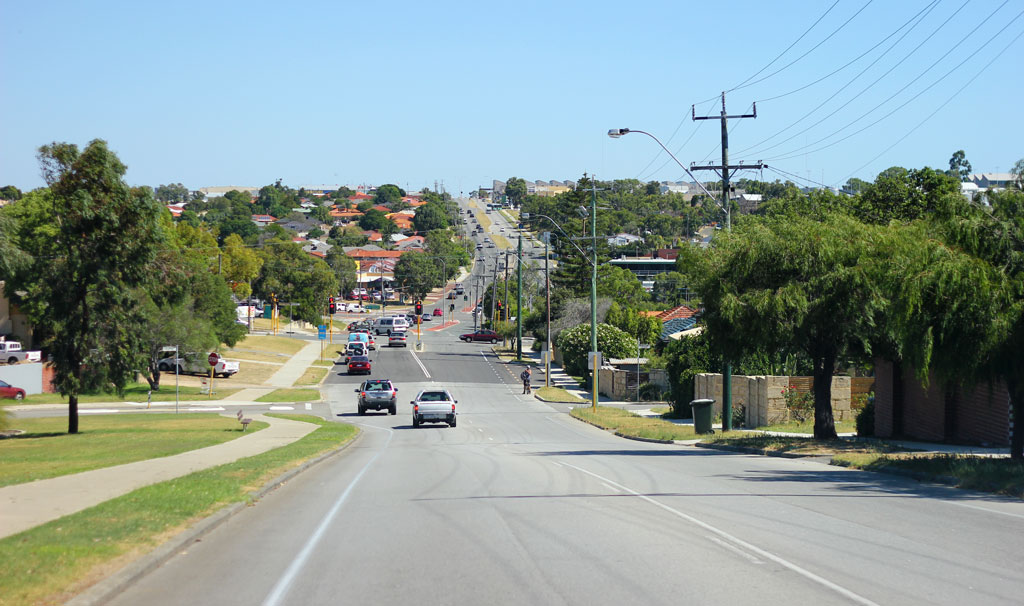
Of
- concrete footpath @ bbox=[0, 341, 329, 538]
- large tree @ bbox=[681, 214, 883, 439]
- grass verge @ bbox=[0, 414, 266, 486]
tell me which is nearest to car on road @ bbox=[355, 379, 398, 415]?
grass verge @ bbox=[0, 414, 266, 486]

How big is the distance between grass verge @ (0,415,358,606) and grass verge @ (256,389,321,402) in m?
35.5

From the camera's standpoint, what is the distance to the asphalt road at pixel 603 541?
26.2 ft

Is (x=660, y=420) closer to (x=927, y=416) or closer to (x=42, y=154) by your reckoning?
(x=927, y=416)

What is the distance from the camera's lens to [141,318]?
33.8 meters

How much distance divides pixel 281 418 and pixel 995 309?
30.0 m

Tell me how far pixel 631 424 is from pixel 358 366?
32.7 m

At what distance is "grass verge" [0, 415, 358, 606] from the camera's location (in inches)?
311

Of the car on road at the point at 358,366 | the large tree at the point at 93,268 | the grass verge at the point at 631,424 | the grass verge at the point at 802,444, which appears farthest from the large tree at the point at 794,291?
the car on road at the point at 358,366

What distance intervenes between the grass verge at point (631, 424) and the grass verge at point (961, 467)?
1047 cm

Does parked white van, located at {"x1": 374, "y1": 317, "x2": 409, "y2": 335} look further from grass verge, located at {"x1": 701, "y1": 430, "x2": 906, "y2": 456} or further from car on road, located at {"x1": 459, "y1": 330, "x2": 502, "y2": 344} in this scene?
grass verge, located at {"x1": 701, "y1": 430, "x2": 906, "y2": 456}

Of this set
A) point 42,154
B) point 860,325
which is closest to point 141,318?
point 42,154

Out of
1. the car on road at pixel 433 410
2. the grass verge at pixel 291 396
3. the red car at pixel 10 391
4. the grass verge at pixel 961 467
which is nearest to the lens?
the grass verge at pixel 961 467

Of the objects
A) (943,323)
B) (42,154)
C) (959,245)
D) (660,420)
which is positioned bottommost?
(660,420)

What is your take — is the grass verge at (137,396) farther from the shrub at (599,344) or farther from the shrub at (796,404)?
the shrub at (796,404)
